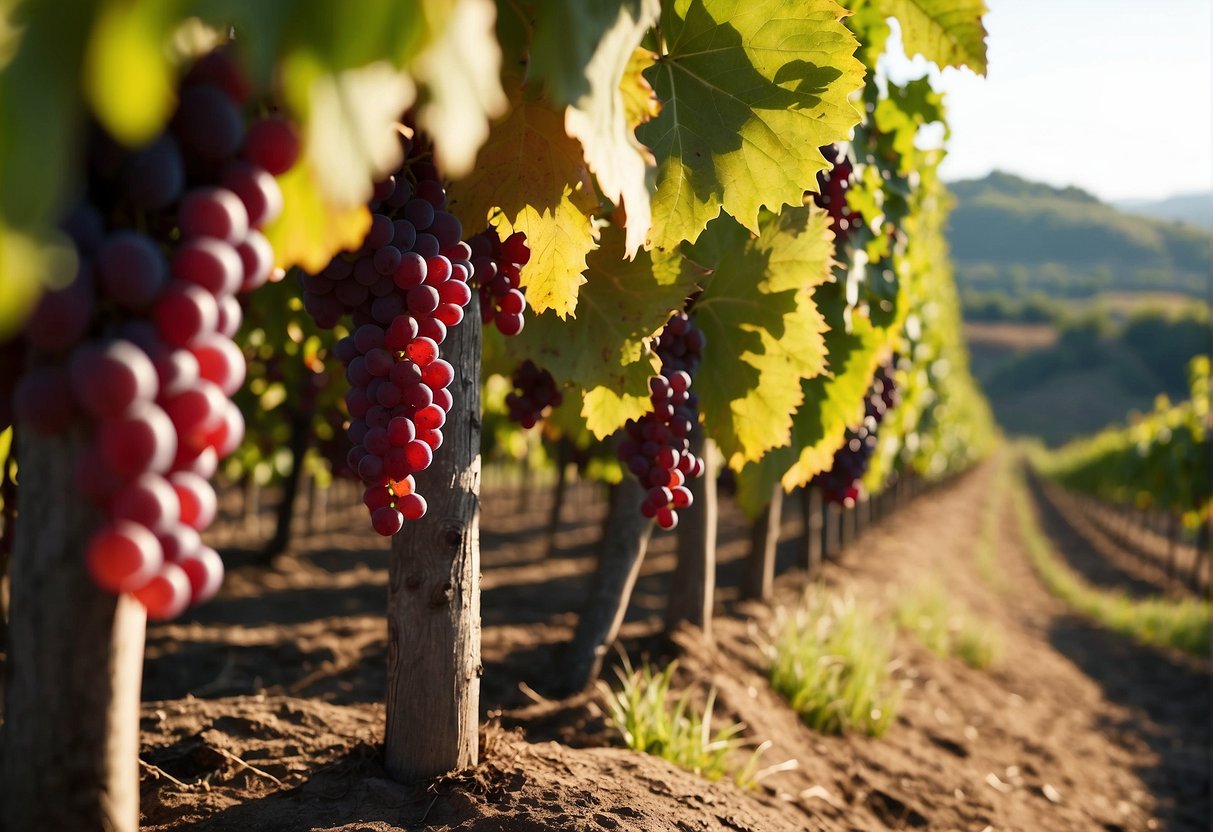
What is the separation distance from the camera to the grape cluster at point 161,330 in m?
1.09

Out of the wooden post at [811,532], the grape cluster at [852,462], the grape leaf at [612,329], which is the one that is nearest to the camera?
the grape leaf at [612,329]

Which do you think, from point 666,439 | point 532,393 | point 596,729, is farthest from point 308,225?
point 596,729

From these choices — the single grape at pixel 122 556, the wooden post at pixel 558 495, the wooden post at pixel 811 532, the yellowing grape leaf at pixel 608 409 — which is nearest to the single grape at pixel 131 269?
the single grape at pixel 122 556

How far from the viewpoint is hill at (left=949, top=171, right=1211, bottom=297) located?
552 ft

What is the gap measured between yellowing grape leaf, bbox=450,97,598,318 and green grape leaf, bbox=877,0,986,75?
197 centimetres

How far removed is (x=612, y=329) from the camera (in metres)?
2.72

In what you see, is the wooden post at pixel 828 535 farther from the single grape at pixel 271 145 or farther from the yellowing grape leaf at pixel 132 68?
the yellowing grape leaf at pixel 132 68

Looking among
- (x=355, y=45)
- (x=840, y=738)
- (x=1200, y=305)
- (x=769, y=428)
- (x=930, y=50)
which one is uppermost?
(x=1200, y=305)

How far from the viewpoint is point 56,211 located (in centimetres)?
102

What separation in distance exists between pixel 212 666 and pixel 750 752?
9.70 ft

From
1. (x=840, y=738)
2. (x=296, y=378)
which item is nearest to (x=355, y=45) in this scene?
(x=840, y=738)

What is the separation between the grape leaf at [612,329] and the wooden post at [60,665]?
1548 mm

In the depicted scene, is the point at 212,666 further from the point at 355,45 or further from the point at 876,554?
the point at 876,554

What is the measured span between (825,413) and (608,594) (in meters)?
1.34
